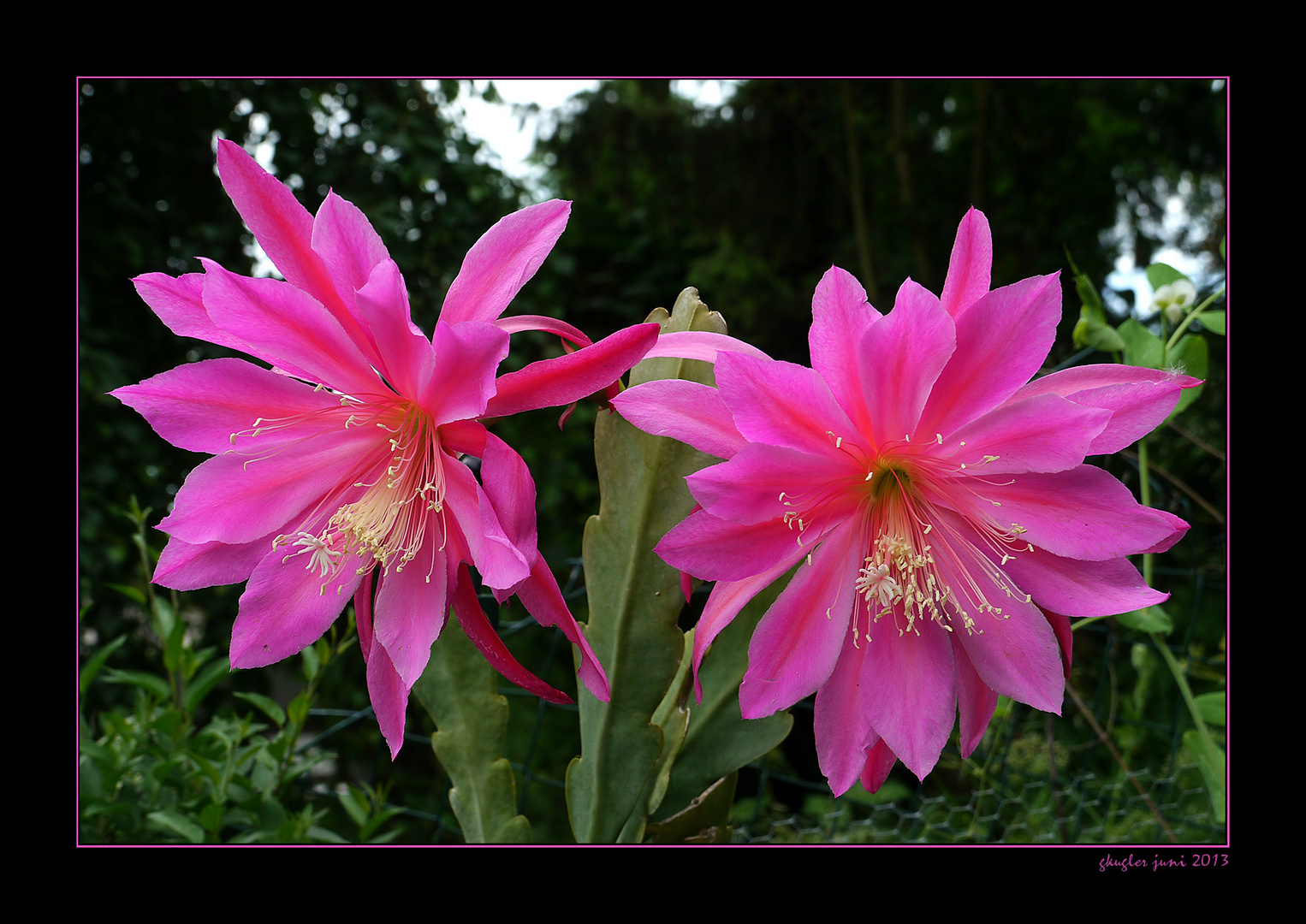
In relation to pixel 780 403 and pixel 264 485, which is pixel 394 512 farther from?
pixel 780 403

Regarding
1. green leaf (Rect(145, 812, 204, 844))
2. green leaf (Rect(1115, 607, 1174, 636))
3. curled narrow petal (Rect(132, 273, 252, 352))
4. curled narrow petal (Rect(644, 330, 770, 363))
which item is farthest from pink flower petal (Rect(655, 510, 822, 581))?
green leaf (Rect(145, 812, 204, 844))

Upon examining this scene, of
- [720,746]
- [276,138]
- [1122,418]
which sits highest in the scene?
[276,138]

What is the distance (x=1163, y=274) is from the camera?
904mm

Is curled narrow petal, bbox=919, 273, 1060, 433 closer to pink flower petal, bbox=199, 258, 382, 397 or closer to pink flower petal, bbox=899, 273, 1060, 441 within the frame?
pink flower petal, bbox=899, 273, 1060, 441

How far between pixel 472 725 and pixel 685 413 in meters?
0.32

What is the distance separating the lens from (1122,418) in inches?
21.6

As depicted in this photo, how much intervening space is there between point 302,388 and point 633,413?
0.25 m

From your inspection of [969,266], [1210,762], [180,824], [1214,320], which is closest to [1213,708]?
[1210,762]

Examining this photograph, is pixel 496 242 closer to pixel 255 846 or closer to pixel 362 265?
pixel 362 265

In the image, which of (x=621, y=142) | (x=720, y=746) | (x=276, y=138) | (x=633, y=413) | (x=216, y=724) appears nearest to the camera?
(x=633, y=413)

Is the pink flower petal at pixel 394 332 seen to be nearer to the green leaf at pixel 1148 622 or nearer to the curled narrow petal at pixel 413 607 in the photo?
the curled narrow petal at pixel 413 607

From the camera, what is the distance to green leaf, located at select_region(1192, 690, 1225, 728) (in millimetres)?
885

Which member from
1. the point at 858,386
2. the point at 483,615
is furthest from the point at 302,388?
the point at 858,386

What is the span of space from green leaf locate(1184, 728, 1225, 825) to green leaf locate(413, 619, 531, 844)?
66 cm
